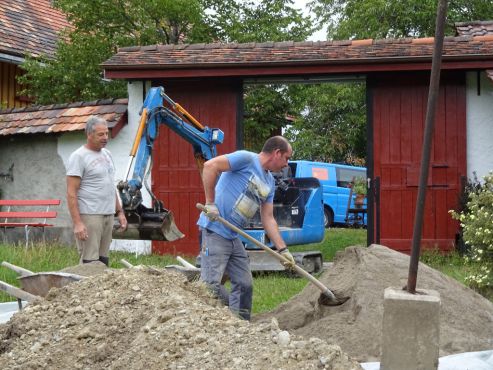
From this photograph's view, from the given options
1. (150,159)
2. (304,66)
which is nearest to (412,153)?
(304,66)

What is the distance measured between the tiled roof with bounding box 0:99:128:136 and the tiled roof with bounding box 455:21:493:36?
621 centimetres

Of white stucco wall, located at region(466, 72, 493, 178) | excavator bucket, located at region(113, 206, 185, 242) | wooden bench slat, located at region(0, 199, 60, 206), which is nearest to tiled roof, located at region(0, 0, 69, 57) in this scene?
wooden bench slat, located at region(0, 199, 60, 206)

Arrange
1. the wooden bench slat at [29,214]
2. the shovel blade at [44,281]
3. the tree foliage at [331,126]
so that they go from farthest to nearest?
the tree foliage at [331,126] < the wooden bench slat at [29,214] < the shovel blade at [44,281]

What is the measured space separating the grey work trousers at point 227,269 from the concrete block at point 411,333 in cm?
178

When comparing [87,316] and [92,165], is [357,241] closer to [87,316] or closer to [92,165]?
[92,165]

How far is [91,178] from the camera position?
685 centimetres

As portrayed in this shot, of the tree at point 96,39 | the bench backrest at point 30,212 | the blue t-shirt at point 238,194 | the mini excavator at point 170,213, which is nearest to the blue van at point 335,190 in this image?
the tree at point 96,39

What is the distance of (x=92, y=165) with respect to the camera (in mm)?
6816

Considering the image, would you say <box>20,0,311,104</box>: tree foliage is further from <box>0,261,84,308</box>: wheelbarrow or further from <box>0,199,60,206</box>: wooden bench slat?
<box>0,261,84,308</box>: wheelbarrow

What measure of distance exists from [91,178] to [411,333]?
12.1ft

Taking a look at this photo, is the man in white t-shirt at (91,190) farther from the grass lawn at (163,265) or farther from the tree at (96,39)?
the tree at (96,39)

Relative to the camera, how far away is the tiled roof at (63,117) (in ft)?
41.0

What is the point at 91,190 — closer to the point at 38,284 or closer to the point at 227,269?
the point at 38,284

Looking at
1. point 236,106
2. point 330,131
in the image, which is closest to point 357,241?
point 236,106
